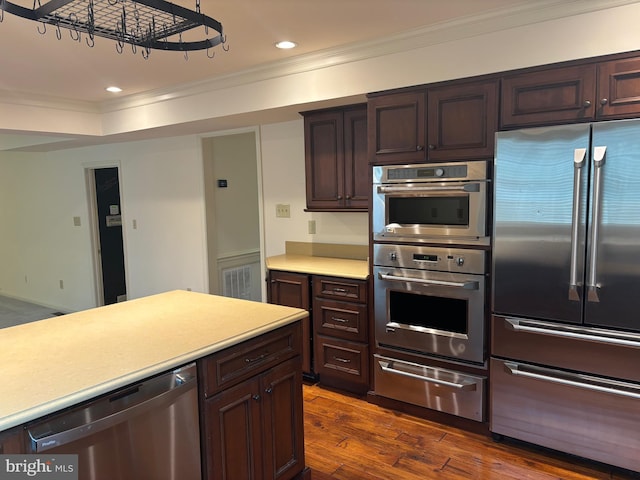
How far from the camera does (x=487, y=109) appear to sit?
2486mm

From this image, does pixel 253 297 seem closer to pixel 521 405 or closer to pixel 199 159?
pixel 199 159

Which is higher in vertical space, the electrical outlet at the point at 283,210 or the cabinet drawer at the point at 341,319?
the electrical outlet at the point at 283,210

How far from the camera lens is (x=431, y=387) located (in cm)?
281

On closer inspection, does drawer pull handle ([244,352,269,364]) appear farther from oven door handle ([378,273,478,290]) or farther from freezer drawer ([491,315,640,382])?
freezer drawer ([491,315,640,382])

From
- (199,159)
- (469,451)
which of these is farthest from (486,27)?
(199,159)

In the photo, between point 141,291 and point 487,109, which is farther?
point 141,291

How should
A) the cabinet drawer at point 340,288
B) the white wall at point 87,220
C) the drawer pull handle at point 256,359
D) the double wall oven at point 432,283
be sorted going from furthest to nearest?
the white wall at point 87,220, the cabinet drawer at point 340,288, the double wall oven at point 432,283, the drawer pull handle at point 256,359

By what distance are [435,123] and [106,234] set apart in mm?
4940

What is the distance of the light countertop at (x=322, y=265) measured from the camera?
3149mm

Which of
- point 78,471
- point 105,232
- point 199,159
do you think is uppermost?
point 199,159

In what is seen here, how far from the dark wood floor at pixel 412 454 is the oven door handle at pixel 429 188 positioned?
148cm

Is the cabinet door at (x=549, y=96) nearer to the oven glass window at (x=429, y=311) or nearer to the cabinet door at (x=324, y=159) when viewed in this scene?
the oven glass window at (x=429, y=311)

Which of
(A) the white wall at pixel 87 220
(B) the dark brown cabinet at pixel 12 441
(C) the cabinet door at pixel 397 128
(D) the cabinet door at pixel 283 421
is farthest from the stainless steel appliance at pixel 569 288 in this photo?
(A) the white wall at pixel 87 220

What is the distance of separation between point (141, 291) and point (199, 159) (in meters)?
1.92
